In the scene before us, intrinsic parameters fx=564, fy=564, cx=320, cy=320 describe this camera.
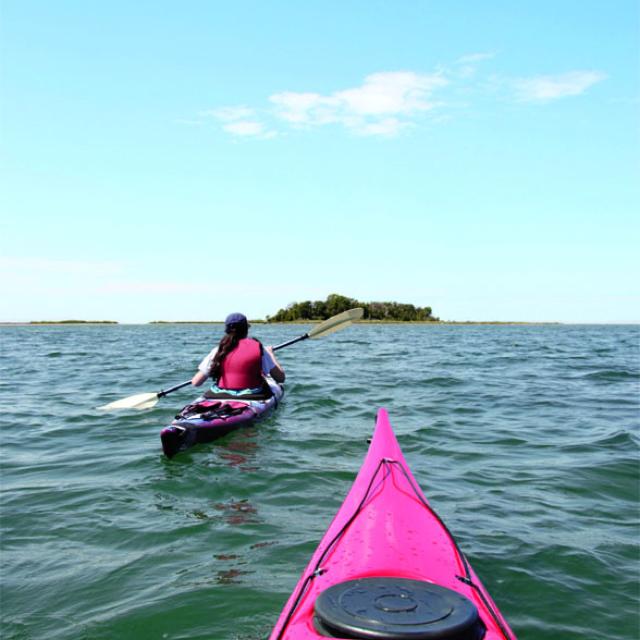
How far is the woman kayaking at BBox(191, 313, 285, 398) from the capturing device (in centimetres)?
802

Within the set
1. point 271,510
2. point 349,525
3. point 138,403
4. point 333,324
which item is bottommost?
point 271,510

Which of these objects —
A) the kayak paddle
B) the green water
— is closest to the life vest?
the green water

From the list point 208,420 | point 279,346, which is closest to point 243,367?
point 208,420

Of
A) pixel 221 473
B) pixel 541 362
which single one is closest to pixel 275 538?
pixel 221 473

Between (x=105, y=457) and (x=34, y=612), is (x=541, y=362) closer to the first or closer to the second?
(x=105, y=457)

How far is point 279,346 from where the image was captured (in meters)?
10.2

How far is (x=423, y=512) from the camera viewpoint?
10.9ft

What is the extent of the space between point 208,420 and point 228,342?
1.37 m

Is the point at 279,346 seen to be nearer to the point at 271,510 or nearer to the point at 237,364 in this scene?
the point at 237,364

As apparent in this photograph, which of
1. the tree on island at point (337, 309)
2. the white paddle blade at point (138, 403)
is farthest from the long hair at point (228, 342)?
the tree on island at point (337, 309)

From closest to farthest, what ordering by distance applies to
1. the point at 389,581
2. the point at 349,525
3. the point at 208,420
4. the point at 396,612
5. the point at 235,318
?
1. the point at 396,612
2. the point at 389,581
3. the point at 349,525
4. the point at 208,420
5. the point at 235,318

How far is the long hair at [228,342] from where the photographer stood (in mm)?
7932

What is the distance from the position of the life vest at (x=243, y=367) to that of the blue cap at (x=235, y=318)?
320 millimetres

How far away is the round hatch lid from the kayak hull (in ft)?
14.3
